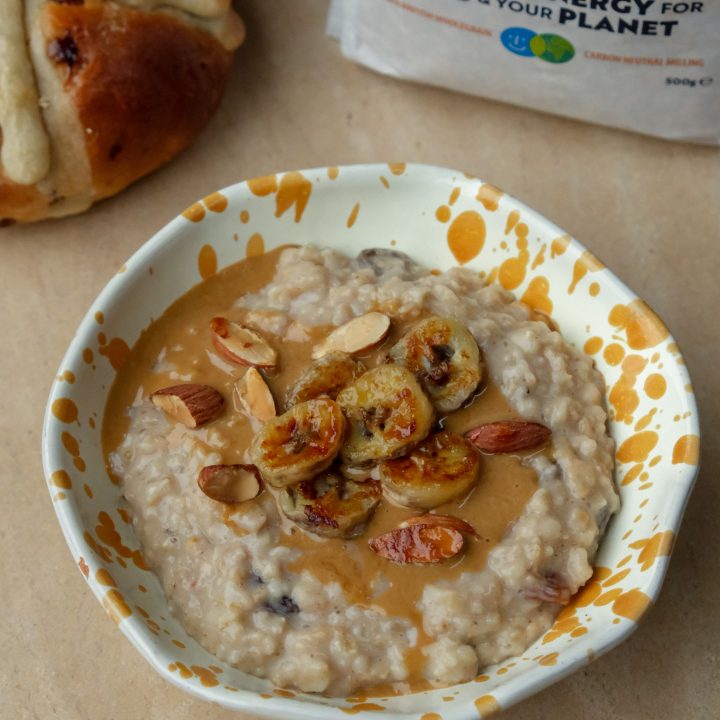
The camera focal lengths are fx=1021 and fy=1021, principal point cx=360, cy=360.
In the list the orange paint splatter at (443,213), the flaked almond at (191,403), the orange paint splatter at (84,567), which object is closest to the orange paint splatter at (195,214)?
the flaked almond at (191,403)

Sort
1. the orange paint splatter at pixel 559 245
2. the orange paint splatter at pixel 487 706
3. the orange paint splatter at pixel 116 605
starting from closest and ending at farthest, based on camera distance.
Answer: the orange paint splatter at pixel 487 706 < the orange paint splatter at pixel 116 605 < the orange paint splatter at pixel 559 245

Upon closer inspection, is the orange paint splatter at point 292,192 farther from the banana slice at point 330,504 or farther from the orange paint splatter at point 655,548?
the orange paint splatter at point 655,548

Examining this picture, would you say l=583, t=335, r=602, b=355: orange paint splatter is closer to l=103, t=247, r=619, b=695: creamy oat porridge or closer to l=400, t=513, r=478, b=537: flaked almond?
l=103, t=247, r=619, b=695: creamy oat porridge

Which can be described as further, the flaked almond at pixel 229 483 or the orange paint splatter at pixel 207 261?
the orange paint splatter at pixel 207 261

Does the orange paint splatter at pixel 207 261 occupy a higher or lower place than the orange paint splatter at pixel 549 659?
higher

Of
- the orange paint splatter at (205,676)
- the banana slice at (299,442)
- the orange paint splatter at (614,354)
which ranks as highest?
the banana slice at (299,442)
